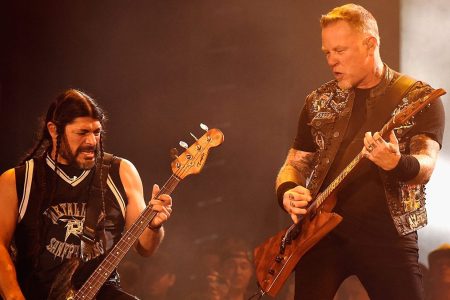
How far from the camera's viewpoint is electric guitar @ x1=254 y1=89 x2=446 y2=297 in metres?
3.50

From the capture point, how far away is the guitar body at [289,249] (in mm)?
3686

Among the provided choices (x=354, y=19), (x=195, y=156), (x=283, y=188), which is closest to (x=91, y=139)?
(x=195, y=156)

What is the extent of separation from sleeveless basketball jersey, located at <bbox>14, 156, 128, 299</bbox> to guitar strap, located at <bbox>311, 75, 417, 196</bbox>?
1271 mm

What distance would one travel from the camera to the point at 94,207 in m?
4.39

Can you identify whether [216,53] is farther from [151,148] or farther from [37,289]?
[37,289]

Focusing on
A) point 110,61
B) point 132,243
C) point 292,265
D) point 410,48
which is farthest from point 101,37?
point 292,265

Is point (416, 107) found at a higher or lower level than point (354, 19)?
lower

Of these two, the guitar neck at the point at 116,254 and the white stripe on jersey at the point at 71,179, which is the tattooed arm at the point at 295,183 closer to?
the guitar neck at the point at 116,254

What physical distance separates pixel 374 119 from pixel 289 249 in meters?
0.80

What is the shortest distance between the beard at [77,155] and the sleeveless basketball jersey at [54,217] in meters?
0.03

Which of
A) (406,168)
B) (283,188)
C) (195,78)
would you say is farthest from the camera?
(195,78)

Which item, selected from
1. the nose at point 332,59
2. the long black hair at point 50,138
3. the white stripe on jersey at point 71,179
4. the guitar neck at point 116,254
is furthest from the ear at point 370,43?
the white stripe on jersey at point 71,179

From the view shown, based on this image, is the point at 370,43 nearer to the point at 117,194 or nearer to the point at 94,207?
the point at 117,194

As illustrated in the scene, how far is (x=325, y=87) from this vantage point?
423cm
